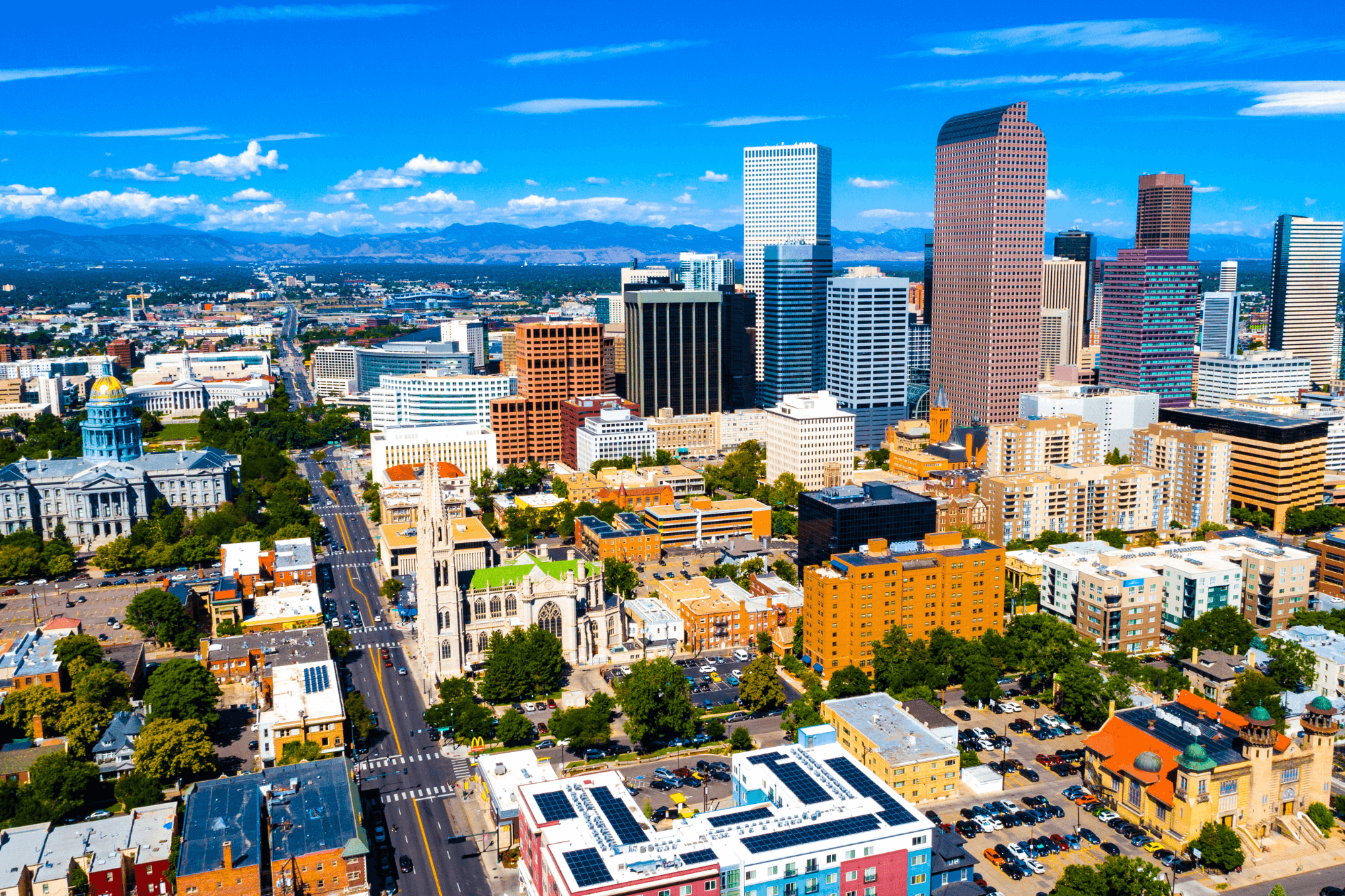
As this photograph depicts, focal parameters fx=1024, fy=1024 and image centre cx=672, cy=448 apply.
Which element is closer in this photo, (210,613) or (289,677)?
(289,677)

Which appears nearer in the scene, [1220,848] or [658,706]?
[1220,848]

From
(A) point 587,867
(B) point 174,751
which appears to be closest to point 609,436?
(B) point 174,751

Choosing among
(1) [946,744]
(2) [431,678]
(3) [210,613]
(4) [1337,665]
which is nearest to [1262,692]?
(4) [1337,665]

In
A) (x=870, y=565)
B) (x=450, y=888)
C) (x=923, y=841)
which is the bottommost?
(x=450, y=888)

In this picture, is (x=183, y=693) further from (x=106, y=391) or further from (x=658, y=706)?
(x=106, y=391)

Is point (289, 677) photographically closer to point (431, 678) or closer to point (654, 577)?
point (431, 678)

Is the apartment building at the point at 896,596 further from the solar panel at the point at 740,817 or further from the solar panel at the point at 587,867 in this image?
the solar panel at the point at 587,867

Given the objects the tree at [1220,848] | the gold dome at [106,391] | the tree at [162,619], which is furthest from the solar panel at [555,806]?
the gold dome at [106,391]
